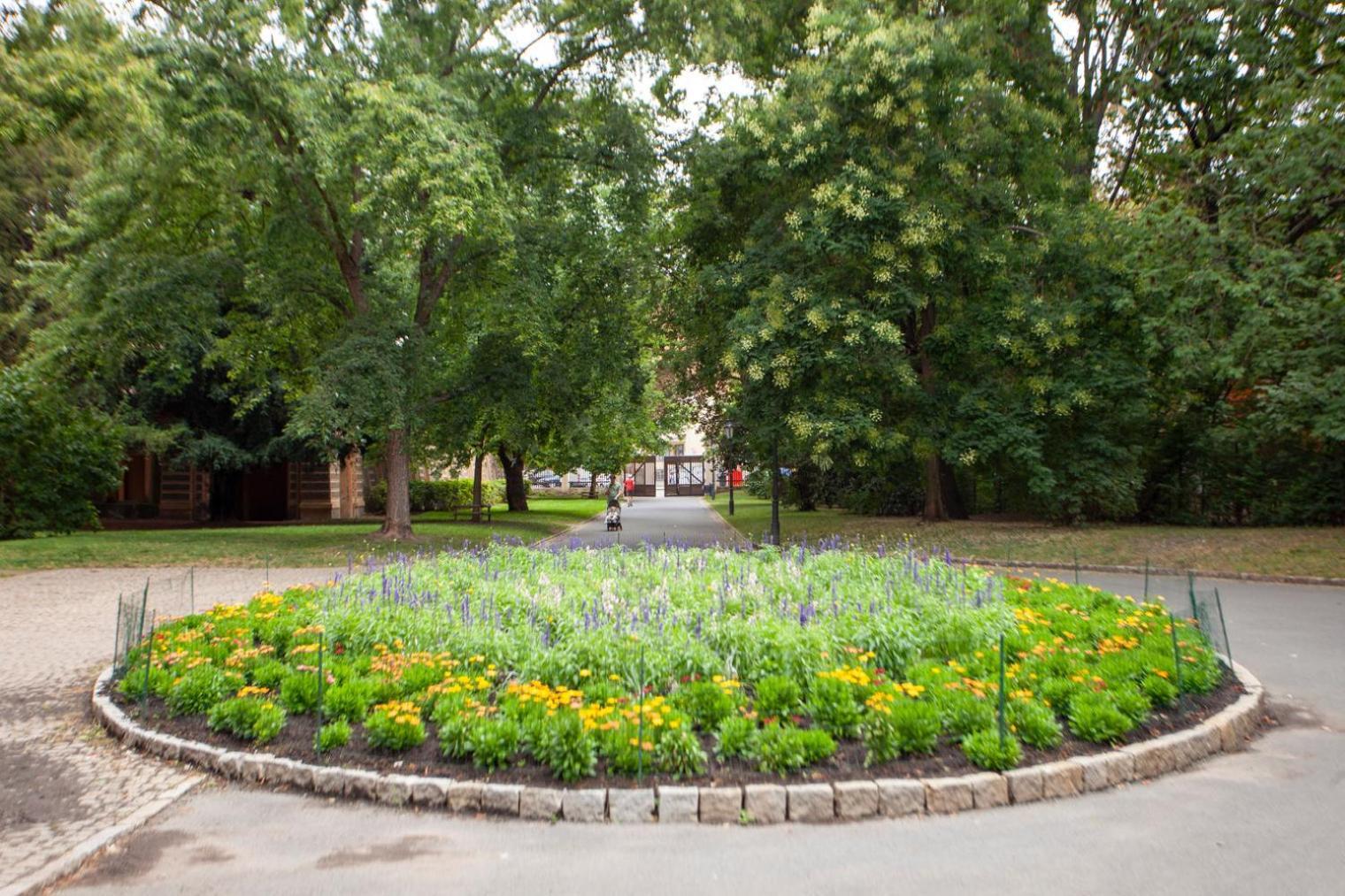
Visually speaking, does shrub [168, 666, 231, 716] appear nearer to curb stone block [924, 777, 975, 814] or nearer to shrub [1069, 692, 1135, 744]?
curb stone block [924, 777, 975, 814]

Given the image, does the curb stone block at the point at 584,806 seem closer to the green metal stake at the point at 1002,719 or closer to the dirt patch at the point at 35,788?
the green metal stake at the point at 1002,719

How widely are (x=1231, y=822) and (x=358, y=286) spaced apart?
20454 millimetres

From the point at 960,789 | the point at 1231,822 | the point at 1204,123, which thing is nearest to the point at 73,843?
the point at 960,789

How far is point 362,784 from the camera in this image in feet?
17.3

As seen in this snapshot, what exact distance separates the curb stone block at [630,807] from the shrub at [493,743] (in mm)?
737

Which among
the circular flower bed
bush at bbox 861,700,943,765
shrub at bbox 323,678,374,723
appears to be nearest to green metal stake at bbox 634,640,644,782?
the circular flower bed

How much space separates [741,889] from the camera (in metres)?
4.11

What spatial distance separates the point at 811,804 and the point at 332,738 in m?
2.83

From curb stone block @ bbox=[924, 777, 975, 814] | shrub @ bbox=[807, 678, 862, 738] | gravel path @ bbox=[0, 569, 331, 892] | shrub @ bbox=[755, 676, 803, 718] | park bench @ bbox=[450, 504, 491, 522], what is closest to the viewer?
gravel path @ bbox=[0, 569, 331, 892]

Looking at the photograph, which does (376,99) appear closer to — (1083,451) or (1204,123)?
(1083,451)

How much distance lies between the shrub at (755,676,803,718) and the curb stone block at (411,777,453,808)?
1.95 meters

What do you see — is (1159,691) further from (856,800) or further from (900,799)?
(856,800)

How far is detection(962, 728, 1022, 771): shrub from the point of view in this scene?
5324 mm

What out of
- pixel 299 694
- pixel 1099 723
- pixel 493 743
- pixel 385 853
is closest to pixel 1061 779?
pixel 1099 723
